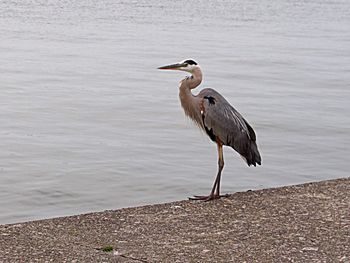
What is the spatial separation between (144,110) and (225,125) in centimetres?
718

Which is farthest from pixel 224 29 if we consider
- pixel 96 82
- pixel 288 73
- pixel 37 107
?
pixel 37 107

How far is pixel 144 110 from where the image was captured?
15195 millimetres

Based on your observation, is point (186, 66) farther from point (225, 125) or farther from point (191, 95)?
point (225, 125)

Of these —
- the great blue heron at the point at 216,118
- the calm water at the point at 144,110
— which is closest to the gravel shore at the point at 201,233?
the great blue heron at the point at 216,118

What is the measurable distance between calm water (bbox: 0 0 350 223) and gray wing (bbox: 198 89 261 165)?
214 cm

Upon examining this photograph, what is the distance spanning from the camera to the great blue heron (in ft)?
26.6

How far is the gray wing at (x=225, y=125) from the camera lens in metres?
8.09

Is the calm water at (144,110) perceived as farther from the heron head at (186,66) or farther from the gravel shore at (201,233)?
the gravel shore at (201,233)

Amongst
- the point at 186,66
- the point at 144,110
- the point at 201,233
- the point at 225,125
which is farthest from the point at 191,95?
the point at 144,110

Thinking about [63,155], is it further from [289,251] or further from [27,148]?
[289,251]

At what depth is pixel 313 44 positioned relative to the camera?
2791 cm

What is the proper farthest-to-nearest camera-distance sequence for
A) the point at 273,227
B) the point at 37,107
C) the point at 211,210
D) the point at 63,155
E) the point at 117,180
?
the point at 37,107, the point at 63,155, the point at 117,180, the point at 211,210, the point at 273,227

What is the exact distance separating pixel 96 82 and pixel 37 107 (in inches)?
124

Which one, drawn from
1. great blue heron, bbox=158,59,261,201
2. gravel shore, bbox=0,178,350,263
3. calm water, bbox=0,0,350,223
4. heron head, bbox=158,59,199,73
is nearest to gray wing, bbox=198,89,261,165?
great blue heron, bbox=158,59,261,201
